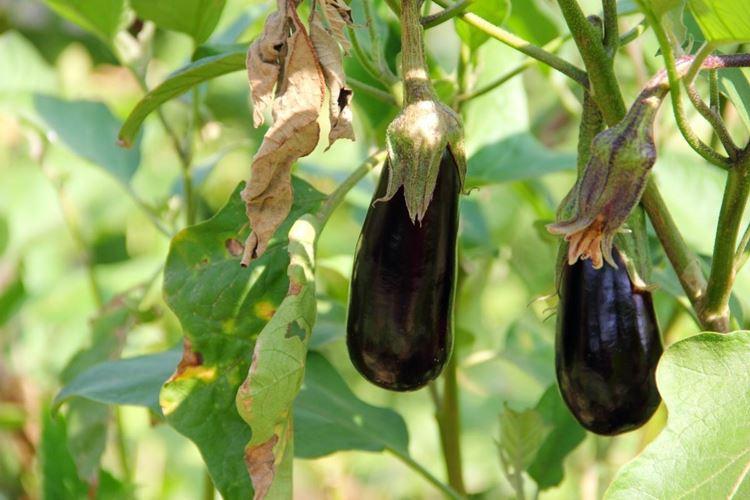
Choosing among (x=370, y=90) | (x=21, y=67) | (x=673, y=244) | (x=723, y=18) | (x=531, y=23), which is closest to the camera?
(x=723, y=18)

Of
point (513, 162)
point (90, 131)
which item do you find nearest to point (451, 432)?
point (513, 162)

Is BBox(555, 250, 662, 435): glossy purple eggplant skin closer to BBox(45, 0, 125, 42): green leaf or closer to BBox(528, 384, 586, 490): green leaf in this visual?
BBox(528, 384, 586, 490): green leaf

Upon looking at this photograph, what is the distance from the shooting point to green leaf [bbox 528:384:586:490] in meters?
1.05

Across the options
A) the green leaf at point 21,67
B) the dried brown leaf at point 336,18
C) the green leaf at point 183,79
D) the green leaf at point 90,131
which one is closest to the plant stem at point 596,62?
the dried brown leaf at point 336,18

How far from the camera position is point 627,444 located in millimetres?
1556

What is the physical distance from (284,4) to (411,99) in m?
0.09

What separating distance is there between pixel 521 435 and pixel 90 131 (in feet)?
2.23

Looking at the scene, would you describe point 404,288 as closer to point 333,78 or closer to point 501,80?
point 333,78

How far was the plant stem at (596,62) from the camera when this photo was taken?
2.19ft

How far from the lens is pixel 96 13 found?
116cm

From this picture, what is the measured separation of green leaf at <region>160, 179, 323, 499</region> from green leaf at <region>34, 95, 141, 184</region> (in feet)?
1.88

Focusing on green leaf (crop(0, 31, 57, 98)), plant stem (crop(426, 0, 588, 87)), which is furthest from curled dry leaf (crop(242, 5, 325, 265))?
green leaf (crop(0, 31, 57, 98))

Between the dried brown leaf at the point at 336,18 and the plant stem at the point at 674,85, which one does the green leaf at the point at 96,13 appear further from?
the plant stem at the point at 674,85

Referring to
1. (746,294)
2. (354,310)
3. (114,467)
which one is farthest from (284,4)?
(114,467)
